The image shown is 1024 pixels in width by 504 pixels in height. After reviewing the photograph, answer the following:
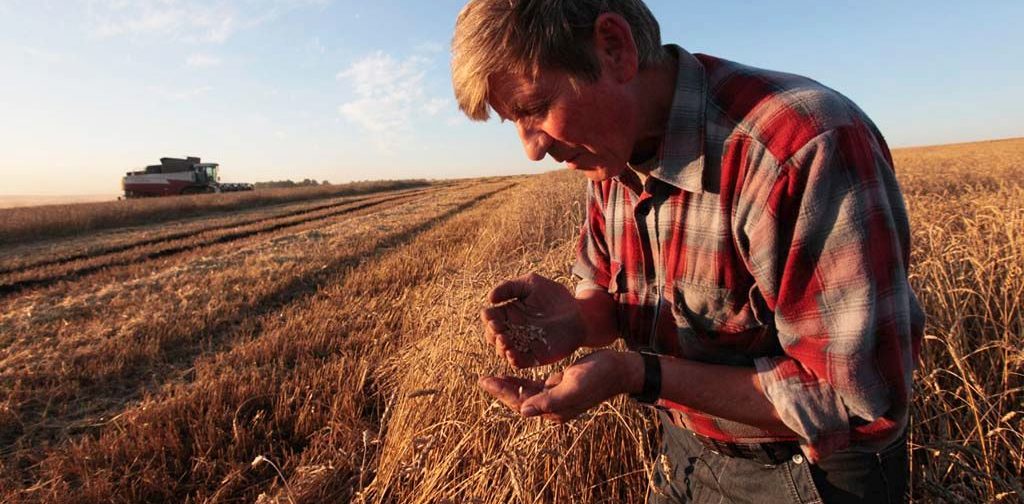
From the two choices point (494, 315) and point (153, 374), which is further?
point (153, 374)

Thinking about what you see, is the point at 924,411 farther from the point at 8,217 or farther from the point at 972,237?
the point at 8,217

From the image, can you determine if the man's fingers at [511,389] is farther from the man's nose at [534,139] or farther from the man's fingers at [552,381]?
the man's nose at [534,139]

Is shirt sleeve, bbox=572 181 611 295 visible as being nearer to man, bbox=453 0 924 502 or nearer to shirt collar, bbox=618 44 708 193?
man, bbox=453 0 924 502

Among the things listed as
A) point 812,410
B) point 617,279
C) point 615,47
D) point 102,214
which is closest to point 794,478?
point 812,410

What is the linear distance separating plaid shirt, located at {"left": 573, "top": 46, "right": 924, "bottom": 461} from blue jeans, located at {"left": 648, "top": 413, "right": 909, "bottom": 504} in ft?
0.30

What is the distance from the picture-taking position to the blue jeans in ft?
4.28

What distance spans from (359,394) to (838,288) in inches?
133

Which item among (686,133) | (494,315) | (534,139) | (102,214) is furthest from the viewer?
(102,214)

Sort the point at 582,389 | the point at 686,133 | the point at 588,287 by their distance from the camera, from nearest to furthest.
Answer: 1. the point at 582,389
2. the point at 686,133
3. the point at 588,287

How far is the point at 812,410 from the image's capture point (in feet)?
3.63

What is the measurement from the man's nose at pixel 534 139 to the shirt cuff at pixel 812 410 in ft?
2.56

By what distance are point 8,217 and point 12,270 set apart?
35.0 feet

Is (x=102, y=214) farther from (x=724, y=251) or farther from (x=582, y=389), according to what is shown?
(x=724, y=251)

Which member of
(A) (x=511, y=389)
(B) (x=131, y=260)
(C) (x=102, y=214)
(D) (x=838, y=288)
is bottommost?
(B) (x=131, y=260)
